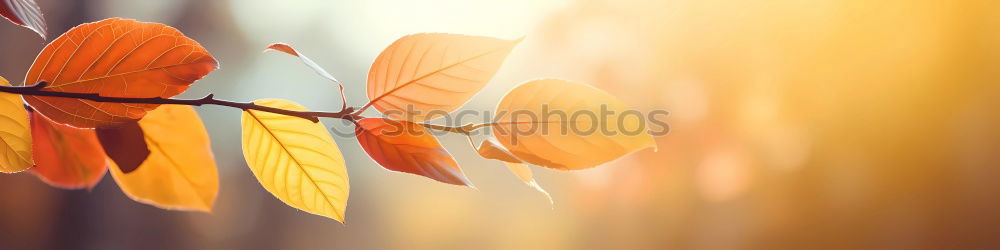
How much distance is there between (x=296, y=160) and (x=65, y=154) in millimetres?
50

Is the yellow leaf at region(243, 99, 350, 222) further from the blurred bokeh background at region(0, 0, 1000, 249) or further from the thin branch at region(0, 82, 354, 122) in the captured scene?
the blurred bokeh background at region(0, 0, 1000, 249)

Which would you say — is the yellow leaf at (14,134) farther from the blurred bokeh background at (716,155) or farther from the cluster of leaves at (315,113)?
the blurred bokeh background at (716,155)

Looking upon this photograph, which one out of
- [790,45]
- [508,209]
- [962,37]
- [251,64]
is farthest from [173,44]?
[962,37]

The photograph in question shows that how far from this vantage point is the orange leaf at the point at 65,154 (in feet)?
0.37

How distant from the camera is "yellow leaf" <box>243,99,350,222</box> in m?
0.10

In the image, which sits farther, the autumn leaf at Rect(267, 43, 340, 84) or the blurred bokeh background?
the blurred bokeh background

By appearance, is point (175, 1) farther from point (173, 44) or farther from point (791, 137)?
point (791, 137)

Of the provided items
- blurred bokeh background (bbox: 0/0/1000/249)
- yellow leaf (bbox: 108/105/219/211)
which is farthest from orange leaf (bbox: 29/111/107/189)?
blurred bokeh background (bbox: 0/0/1000/249)

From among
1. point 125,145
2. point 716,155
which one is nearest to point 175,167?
point 125,145

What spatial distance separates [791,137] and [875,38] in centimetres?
34

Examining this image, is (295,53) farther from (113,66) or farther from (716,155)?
(716,155)

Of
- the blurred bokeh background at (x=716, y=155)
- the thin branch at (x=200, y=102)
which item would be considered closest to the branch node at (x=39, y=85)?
the thin branch at (x=200, y=102)

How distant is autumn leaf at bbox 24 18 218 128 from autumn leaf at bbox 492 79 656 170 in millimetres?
47

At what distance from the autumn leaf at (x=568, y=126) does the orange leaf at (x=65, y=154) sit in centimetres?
8
